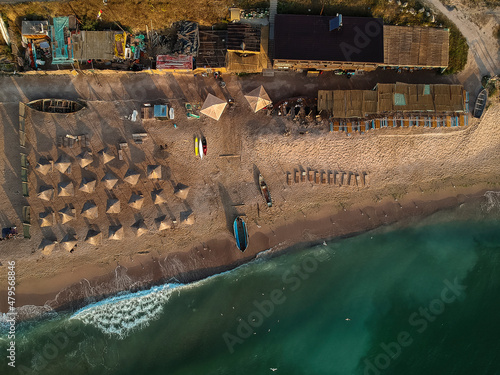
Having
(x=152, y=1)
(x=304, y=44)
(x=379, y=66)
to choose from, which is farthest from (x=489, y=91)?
(x=152, y=1)

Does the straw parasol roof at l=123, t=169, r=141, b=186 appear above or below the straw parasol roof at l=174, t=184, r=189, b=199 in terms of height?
above

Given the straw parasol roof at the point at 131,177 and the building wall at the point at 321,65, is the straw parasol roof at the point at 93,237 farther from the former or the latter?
the building wall at the point at 321,65

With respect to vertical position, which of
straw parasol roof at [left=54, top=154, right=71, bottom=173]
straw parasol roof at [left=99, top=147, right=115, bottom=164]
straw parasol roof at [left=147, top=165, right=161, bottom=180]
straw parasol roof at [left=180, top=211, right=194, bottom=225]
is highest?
straw parasol roof at [left=99, top=147, right=115, bottom=164]

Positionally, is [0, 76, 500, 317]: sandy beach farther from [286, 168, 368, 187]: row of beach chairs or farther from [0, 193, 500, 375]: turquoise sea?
[0, 193, 500, 375]: turquoise sea

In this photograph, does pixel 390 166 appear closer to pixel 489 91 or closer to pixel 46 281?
pixel 489 91

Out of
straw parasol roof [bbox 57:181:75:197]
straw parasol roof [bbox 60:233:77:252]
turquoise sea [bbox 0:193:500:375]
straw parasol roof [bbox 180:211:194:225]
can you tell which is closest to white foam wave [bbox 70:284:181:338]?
turquoise sea [bbox 0:193:500:375]

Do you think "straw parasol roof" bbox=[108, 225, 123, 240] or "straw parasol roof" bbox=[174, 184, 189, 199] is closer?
"straw parasol roof" bbox=[108, 225, 123, 240]
